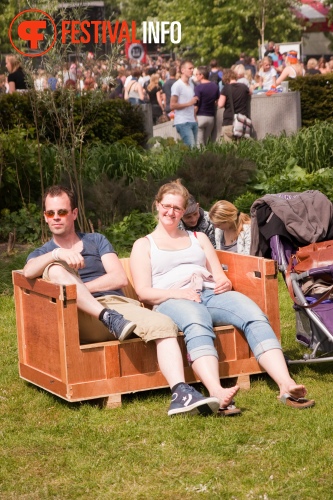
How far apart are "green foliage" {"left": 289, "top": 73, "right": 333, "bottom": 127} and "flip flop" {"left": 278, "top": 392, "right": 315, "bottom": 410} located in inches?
469

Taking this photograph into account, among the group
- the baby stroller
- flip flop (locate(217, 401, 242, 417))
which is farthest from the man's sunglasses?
flip flop (locate(217, 401, 242, 417))

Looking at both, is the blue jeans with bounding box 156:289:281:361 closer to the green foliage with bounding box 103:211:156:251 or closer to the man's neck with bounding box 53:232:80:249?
the man's neck with bounding box 53:232:80:249

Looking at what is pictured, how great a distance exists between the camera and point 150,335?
235 inches

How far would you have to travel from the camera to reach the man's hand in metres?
6.05

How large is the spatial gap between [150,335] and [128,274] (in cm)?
135

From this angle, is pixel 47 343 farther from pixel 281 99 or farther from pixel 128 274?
pixel 281 99

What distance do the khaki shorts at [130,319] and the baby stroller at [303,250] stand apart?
944mm

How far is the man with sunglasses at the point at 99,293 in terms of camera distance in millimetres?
5883

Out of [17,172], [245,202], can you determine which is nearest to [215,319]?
[245,202]

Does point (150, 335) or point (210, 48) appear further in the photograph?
point (210, 48)

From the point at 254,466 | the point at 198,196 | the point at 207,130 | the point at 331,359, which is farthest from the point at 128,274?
the point at 207,130

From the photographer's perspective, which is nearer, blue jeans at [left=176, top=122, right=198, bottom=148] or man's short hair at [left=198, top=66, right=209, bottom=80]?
blue jeans at [left=176, top=122, right=198, bottom=148]

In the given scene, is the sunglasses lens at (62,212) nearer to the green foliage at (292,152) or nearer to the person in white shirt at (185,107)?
the green foliage at (292,152)

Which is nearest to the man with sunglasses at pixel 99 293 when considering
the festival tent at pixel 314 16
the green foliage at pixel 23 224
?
the green foliage at pixel 23 224
